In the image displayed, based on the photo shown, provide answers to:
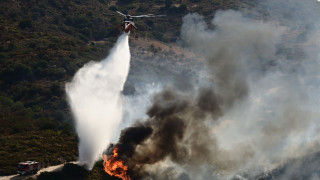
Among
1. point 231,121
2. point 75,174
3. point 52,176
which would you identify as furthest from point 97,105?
point 231,121

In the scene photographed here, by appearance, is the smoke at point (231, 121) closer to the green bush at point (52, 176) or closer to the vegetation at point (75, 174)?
the vegetation at point (75, 174)

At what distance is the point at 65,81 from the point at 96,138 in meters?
59.6

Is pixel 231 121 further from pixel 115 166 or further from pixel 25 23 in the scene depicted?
pixel 25 23

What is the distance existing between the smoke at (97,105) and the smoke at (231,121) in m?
2.90

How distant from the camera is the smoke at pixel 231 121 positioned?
214 ft

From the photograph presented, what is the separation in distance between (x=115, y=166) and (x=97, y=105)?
9921 millimetres

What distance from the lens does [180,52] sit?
446 feet

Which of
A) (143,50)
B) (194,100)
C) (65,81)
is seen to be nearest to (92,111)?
(194,100)

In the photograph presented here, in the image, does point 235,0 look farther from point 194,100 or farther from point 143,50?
point 194,100

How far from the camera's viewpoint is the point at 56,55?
132875 mm

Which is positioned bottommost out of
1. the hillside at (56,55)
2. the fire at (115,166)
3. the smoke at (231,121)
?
the hillside at (56,55)

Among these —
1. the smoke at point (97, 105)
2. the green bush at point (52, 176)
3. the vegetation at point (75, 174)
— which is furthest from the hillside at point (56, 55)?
the smoke at point (97, 105)

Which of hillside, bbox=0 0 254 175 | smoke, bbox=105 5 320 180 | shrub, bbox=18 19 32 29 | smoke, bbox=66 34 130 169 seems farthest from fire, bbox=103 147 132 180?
shrub, bbox=18 19 32 29

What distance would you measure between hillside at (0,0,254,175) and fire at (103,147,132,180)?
1092 centimetres
